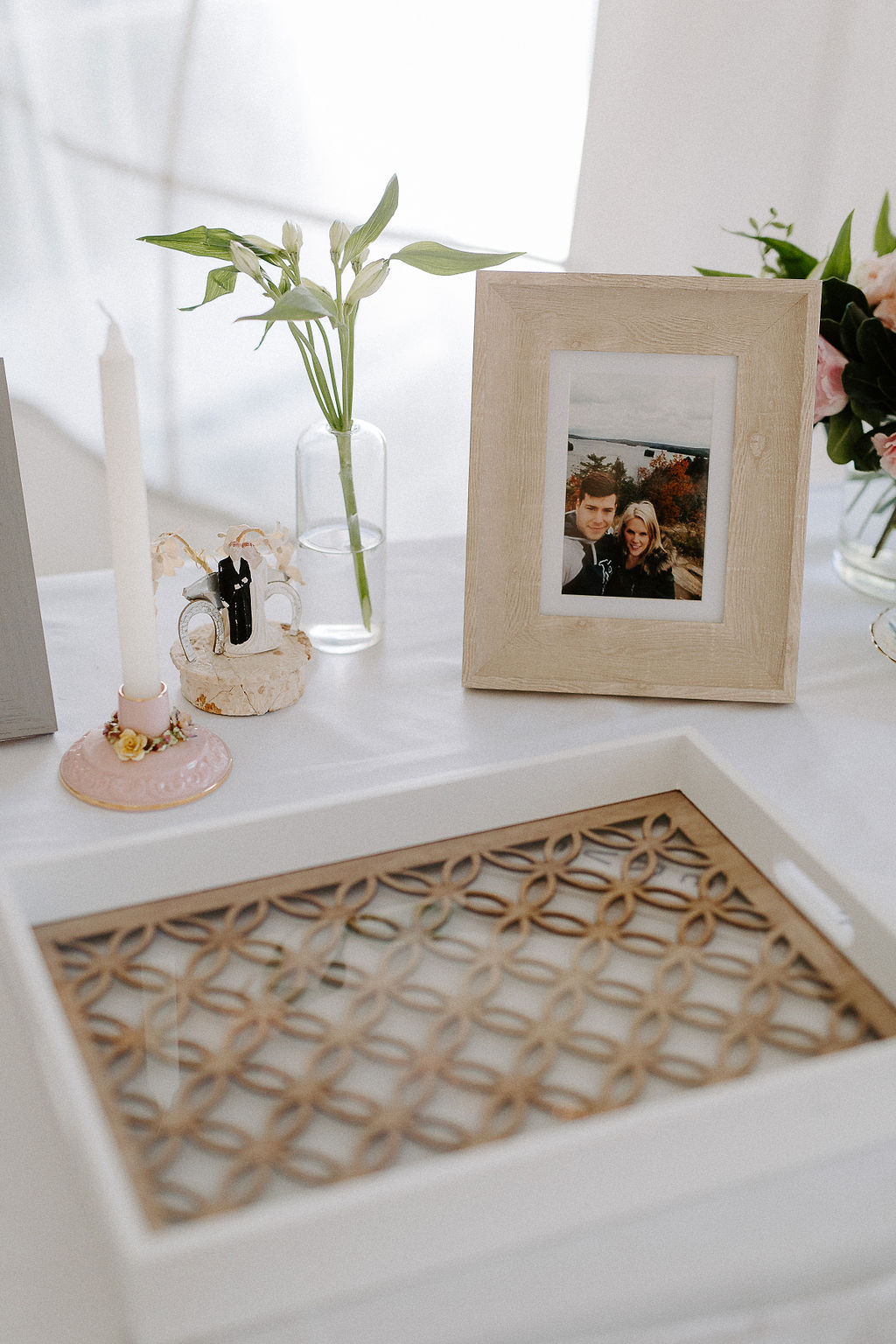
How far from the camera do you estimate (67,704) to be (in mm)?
842

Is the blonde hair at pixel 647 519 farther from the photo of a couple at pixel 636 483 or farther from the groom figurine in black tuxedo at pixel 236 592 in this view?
the groom figurine in black tuxedo at pixel 236 592

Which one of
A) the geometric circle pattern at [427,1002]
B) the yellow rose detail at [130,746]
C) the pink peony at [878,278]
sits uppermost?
the pink peony at [878,278]

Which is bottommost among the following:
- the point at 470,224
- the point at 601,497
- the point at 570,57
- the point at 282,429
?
the point at 282,429

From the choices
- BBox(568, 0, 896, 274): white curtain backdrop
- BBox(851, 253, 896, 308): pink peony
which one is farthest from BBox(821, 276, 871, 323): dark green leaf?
BBox(568, 0, 896, 274): white curtain backdrop

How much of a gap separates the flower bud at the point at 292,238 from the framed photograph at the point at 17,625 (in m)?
0.21

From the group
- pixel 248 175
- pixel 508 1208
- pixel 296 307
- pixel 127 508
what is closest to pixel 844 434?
pixel 296 307

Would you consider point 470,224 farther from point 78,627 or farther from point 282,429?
point 78,627

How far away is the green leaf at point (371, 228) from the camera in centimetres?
79

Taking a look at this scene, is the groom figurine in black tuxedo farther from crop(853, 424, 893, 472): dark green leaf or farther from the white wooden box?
crop(853, 424, 893, 472): dark green leaf

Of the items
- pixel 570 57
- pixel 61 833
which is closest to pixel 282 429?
pixel 570 57

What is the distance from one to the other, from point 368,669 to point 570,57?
155 cm

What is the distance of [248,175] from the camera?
195 cm

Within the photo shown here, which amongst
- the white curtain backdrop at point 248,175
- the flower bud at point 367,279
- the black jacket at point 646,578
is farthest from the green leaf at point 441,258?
the white curtain backdrop at point 248,175

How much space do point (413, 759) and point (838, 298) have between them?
511 mm
